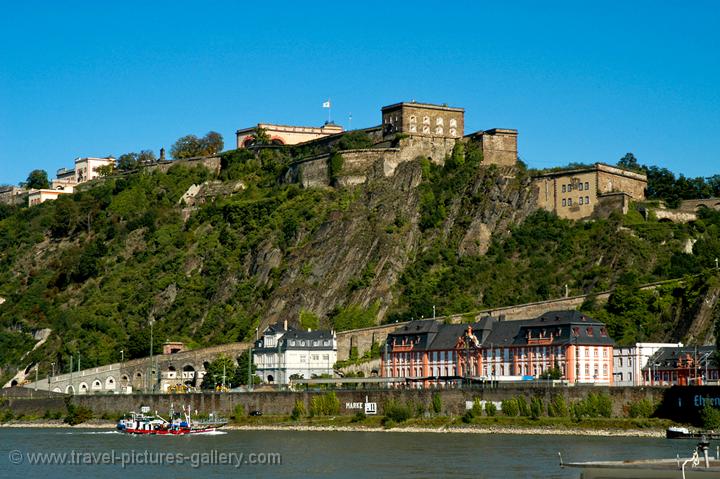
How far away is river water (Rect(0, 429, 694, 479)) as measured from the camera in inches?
2392

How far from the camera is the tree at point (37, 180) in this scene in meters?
171

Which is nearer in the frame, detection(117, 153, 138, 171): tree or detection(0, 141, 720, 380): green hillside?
detection(0, 141, 720, 380): green hillside

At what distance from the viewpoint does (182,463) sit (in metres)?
66.4

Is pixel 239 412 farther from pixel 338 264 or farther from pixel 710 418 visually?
pixel 710 418

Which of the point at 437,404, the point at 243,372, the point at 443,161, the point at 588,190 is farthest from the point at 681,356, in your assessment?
the point at 443,161

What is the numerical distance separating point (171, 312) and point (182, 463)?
55691 millimetres

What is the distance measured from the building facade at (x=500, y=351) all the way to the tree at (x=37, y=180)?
8209 centimetres

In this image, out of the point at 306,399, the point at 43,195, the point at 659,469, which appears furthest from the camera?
the point at 43,195

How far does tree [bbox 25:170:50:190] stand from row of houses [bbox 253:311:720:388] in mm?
74227

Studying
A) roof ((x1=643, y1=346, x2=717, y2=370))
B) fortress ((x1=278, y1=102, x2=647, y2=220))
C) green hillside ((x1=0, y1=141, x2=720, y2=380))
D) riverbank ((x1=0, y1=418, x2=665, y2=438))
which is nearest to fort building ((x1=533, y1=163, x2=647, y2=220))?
fortress ((x1=278, y1=102, x2=647, y2=220))

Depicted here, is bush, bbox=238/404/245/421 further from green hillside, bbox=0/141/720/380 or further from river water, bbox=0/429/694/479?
green hillside, bbox=0/141/720/380

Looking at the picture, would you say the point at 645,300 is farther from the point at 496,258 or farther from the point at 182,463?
the point at 182,463

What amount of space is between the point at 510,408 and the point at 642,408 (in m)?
8.21

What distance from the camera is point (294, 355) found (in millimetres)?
105938
